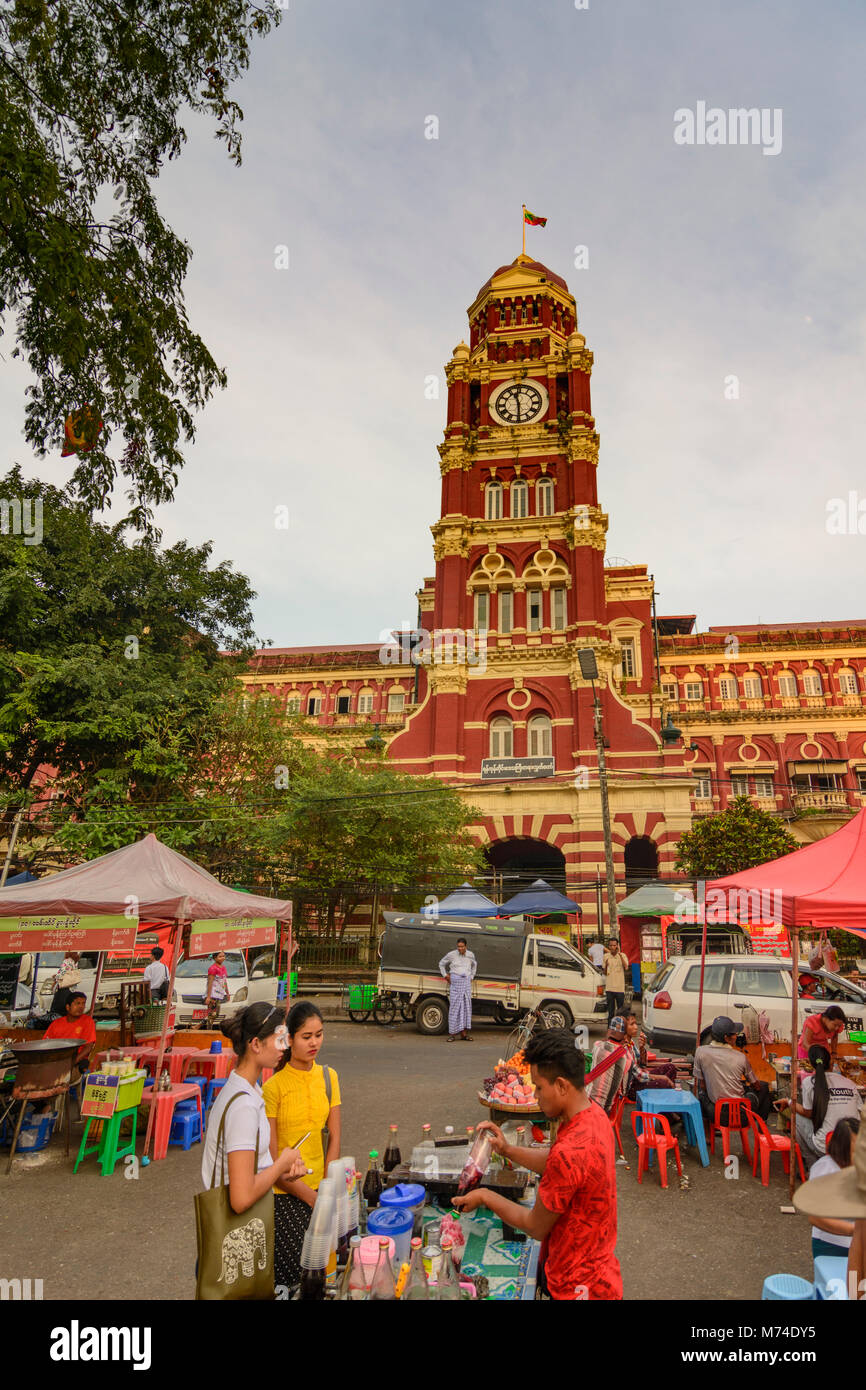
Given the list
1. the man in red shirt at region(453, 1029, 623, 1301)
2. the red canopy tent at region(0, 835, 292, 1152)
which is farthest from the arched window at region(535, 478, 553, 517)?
the man in red shirt at region(453, 1029, 623, 1301)

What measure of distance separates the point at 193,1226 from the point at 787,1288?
4.94 meters

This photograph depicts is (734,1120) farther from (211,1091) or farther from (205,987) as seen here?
(205,987)

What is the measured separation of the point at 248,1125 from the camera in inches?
120

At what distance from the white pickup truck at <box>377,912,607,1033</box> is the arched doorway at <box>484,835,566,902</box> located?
35.9ft

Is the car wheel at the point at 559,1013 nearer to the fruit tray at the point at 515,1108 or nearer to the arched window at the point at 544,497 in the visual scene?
the fruit tray at the point at 515,1108

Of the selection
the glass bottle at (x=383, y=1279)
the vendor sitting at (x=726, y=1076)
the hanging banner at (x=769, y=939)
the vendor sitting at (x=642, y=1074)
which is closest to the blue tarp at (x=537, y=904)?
the hanging banner at (x=769, y=939)

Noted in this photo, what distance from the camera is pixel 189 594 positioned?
22.2 meters

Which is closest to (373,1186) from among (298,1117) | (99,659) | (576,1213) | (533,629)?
(298,1117)

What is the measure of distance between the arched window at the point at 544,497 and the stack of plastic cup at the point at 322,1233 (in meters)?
31.8

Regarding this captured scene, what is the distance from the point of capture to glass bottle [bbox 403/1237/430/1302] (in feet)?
11.3

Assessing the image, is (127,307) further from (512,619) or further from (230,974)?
(512,619)

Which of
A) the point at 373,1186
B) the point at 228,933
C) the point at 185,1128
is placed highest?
the point at 228,933

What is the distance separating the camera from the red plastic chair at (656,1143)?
6.90 meters

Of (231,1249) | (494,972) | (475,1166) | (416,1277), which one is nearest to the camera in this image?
(231,1249)
